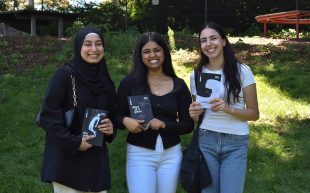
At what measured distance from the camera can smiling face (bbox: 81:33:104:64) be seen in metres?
3.39

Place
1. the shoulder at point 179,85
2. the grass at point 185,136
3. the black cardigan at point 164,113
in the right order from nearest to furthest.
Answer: the black cardigan at point 164,113 → the shoulder at point 179,85 → the grass at point 185,136

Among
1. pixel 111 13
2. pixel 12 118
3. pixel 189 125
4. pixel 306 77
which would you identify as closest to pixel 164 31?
pixel 111 13

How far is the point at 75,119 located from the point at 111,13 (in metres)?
18.0

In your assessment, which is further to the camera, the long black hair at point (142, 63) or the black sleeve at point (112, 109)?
the long black hair at point (142, 63)

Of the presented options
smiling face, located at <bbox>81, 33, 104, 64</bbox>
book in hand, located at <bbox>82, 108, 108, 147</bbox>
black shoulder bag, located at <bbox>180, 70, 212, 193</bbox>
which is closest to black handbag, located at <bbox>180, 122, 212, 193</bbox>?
black shoulder bag, located at <bbox>180, 70, 212, 193</bbox>

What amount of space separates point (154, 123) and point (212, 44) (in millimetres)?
722

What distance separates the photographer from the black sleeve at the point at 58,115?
10.8 ft

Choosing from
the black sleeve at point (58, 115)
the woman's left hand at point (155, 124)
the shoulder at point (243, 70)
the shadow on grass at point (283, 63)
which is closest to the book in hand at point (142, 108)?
the woman's left hand at point (155, 124)

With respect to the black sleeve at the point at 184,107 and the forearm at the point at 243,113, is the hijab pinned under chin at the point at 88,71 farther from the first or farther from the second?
the forearm at the point at 243,113

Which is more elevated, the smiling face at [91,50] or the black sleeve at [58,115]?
the smiling face at [91,50]

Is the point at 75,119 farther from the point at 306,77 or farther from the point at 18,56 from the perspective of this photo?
the point at 18,56

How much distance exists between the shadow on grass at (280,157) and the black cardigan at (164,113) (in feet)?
7.28

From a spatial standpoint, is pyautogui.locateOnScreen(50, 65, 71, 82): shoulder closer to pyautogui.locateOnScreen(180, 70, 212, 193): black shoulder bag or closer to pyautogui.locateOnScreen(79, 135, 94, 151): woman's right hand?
pyautogui.locateOnScreen(79, 135, 94, 151): woman's right hand

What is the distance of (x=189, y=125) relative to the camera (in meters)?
3.78
